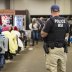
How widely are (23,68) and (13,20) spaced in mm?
14365

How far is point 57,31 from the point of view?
22.5ft

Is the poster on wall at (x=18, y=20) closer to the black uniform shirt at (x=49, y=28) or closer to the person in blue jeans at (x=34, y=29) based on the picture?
the person in blue jeans at (x=34, y=29)

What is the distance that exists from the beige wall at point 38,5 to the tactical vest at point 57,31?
22934mm

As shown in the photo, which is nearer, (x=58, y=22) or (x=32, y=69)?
(x=58, y=22)

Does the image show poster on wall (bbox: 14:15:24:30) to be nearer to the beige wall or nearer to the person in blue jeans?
the beige wall

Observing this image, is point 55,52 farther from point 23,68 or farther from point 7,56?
point 7,56

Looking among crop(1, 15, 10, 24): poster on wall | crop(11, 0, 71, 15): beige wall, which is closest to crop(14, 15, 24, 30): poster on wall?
crop(1, 15, 10, 24): poster on wall

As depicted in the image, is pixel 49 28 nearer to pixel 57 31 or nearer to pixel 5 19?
pixel 57 31

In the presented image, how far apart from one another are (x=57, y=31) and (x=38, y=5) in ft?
76.6

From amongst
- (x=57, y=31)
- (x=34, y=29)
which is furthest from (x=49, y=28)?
(x=34, y=29)

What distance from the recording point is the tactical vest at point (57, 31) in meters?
6.82

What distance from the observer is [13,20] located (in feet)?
82.3

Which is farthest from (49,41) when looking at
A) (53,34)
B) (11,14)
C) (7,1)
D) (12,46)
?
(7,1)

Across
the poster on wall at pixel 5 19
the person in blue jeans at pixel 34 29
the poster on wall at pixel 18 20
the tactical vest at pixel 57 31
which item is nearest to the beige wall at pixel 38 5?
the poster on wall at pixel 18 20
